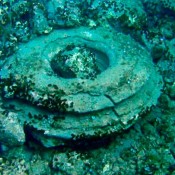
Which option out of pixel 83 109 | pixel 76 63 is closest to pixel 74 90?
pixel 83 109

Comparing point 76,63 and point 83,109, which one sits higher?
point 76,63

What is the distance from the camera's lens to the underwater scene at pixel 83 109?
15.8 feet

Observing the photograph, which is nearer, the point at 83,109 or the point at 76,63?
the point at 83,109

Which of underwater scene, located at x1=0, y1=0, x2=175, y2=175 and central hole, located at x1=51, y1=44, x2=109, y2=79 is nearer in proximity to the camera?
underwater scene, located at x1=0, y1=0, x2=175, y2=175

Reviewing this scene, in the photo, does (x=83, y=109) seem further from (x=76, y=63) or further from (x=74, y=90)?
(x=76, y=63)

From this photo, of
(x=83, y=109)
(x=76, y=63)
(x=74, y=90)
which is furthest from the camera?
(x=76, y=63)

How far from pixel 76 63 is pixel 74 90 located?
93 cm

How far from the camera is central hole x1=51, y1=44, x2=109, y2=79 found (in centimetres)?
577

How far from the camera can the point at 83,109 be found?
4.84 metres

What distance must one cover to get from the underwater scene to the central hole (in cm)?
2

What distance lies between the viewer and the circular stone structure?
4832 mm

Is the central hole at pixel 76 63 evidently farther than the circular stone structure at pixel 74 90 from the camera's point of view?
Yes

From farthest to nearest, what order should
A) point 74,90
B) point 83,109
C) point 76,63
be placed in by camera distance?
point 76,63 < point 74,90 < point 83,109

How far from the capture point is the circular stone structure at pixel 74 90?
15.9ft
